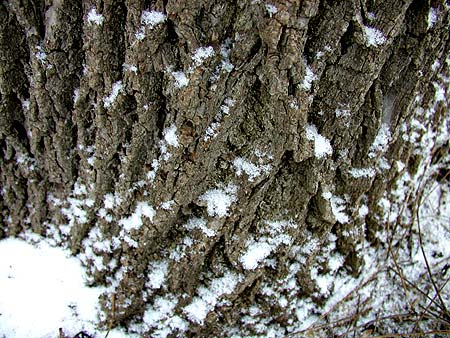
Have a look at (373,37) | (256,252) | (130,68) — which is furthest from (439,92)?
(130,68)

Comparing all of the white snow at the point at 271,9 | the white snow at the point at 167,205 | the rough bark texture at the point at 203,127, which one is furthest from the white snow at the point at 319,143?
the white snow at the point at 167,205

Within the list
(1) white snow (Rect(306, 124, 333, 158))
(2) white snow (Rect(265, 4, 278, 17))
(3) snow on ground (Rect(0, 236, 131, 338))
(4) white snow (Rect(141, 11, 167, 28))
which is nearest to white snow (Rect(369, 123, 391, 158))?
(1) white snow (Rect(306, 124, 333, 158))

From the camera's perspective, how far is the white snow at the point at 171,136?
136cm

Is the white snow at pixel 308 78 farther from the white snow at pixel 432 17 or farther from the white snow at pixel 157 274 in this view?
the white snow at pixel 157 274

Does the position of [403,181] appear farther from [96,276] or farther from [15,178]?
[15,178]

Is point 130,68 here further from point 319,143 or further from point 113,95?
point 319,143

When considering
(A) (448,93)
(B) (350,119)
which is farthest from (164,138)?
(A) (448,93)

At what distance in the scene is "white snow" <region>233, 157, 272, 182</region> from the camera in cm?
139

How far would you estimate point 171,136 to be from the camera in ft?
4.48

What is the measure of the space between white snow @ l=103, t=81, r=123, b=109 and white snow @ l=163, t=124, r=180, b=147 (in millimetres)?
215

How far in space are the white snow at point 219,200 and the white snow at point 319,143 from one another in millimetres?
354

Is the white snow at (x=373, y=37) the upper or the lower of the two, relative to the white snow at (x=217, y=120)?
upper

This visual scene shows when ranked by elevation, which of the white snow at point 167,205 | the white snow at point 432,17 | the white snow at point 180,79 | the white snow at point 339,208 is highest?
the white snow at point 432,17

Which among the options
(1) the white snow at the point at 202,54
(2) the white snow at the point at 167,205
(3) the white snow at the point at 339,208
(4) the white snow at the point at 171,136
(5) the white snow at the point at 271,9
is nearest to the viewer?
(5) the white snow at the point at 271,9
